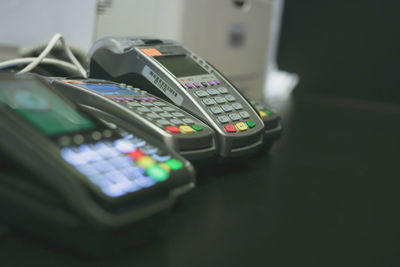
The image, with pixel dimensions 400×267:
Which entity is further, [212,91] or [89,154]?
[212,91]

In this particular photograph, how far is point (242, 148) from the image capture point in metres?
0.48

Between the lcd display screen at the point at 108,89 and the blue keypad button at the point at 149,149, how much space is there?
127 mm

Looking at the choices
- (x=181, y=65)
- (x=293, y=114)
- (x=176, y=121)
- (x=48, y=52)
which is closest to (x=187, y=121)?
(x=176, y=121)

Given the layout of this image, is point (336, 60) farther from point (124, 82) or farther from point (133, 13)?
point (124, 82)

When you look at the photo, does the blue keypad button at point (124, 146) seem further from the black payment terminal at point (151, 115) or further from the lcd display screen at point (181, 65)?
the lcd display screen at point (181, 65)

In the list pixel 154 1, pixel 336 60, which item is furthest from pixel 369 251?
pixel 336 60

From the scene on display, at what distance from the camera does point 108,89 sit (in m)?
0.49

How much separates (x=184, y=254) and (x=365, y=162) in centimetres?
42

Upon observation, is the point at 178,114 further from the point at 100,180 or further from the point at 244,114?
the point at 100,180

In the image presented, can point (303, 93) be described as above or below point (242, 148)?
below

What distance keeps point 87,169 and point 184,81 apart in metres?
0.25

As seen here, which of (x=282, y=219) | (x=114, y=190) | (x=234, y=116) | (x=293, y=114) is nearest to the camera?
(x=114, y=190)

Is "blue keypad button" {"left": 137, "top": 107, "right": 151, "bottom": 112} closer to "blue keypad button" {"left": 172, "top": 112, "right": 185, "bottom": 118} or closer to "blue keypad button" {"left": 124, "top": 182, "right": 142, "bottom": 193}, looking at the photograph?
"blue keypad button" {"left": 172, "top": 112, "right": 185, "bottom": 118}

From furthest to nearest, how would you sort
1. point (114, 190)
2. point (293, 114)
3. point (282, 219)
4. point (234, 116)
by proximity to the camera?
point (293, 114), point (234, 116), point (282, 219), point (114, 190)
